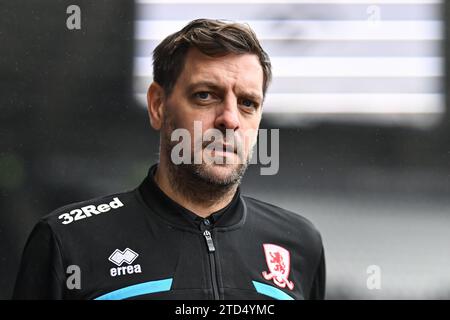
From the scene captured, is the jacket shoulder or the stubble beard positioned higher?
the stubble beard

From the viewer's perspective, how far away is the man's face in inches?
62.7

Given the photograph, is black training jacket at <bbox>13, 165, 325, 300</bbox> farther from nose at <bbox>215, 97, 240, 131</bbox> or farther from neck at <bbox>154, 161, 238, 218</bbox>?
nose at <bbox>215, 97, 240, 131</bbox>

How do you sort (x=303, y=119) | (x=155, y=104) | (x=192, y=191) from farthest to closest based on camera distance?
(x=303, y=119) → (x=155, y=104) → (x=192, y=191)

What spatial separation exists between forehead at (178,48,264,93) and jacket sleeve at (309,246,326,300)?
599 millimetres

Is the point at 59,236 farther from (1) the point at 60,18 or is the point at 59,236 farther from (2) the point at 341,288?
(2) the point at 341,288

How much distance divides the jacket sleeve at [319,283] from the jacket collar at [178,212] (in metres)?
0.33

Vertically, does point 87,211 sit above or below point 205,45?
below

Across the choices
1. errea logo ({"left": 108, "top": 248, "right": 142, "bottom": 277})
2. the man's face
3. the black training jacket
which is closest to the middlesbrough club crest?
the black training jacket

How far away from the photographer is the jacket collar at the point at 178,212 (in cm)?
161

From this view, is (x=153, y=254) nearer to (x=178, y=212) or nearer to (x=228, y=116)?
(x=178, y=212)

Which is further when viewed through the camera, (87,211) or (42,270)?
(87,211)

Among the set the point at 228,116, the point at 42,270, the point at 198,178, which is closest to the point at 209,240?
the point at 198,178

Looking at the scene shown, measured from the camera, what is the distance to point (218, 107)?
160 cm

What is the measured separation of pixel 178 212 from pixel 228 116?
11.5 inches
